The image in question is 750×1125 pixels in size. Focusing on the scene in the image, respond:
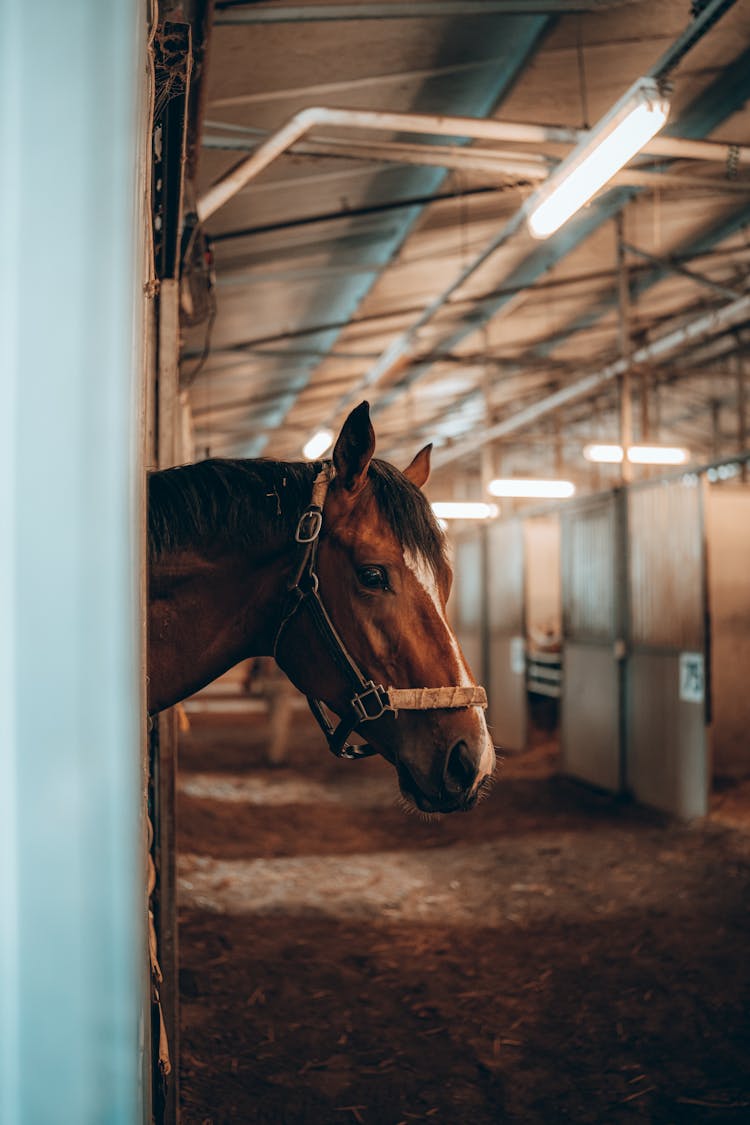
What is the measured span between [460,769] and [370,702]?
8.3 inches

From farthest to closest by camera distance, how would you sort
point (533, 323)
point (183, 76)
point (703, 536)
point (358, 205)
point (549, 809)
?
point (533, 323)
point (549, 809)
point (703, 536)
point (358, 205)
point (183, 76)

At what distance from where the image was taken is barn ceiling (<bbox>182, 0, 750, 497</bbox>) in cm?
339

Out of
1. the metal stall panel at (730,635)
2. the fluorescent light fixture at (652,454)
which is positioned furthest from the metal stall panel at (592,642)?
the metal stall panel at (730,635)

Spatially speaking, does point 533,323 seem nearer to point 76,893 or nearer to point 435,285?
point 435,285

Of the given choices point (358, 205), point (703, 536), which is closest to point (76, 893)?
point (358, 205)

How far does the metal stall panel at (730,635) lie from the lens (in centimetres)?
707

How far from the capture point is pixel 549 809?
21.6 feet

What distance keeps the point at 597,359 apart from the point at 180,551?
359 inches

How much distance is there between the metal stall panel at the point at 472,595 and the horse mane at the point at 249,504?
826 cm

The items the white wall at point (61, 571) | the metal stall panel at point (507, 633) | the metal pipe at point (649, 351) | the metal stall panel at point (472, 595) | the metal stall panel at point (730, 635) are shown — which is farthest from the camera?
the metal stall panel at point (472, 595)

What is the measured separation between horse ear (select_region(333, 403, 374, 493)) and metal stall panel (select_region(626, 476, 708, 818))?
4.71m

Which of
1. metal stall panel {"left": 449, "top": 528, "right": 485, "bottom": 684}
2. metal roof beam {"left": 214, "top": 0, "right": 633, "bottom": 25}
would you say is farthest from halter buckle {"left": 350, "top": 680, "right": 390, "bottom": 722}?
metal stall panel {"left": 449, "top": 528, "right": 485, "bottom": 684}

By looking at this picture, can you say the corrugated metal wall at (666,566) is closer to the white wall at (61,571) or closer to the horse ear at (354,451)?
the horse ear at (354,451)

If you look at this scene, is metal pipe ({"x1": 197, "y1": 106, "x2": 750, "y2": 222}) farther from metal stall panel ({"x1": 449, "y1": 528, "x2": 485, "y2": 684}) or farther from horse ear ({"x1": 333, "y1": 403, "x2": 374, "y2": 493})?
metal stall panel ({"x1": 449, "y1": 528, "x2": 485, "y2": 684})
